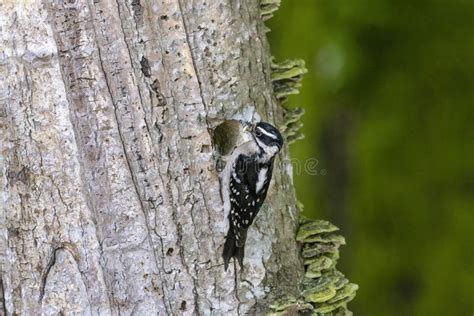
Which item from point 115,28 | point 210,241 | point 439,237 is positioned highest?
point 115,28

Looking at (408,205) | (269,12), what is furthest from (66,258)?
(408,205)

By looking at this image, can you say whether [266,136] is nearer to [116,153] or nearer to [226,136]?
[226,136]

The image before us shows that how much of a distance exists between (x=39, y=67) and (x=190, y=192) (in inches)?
28.8

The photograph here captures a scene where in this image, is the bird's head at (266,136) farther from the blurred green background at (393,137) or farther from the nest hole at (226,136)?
the blurred green background at (393,137)

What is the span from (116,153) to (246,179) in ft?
2.06

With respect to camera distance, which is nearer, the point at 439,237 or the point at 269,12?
the point at 269,12

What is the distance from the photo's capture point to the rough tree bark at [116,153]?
298cm

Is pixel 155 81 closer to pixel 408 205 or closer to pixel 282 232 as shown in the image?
pixel 282 232

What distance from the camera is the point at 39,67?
2.98 meters

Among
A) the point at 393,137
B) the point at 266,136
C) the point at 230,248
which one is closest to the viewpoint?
the point at 230,248

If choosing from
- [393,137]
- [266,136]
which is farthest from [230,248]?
[393,137]

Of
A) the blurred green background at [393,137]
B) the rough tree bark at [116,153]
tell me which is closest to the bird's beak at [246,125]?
the rough tree bark at [116,153]

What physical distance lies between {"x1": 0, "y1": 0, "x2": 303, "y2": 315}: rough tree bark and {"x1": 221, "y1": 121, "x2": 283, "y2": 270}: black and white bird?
0.19 feet

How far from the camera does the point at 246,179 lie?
3.41 metres
